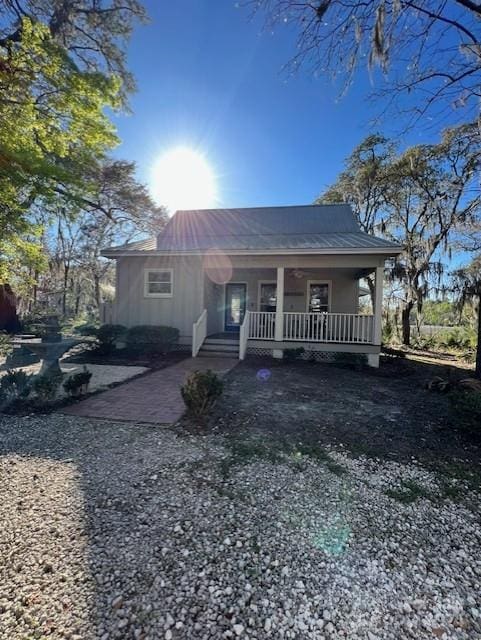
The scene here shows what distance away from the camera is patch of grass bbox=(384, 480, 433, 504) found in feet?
9.64

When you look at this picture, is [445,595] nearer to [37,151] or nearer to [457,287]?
[37,151]

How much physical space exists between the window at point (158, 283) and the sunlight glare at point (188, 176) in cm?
491

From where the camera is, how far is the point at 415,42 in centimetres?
504

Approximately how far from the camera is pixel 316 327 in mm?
10414

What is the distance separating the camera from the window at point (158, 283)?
1127 cm

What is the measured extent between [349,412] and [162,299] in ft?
26.3

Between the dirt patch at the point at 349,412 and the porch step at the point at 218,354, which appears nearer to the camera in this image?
the dirt patch at the point at 349,412

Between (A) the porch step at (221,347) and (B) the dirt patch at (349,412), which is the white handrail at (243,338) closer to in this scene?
(A) the porch step at (221,347)

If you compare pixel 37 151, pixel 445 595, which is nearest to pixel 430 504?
pixel 445 595

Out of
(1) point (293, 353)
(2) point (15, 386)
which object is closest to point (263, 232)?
(1) point (293, 353)

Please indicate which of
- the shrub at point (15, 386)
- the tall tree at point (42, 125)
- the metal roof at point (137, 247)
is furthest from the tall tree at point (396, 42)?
the metal roof at point (137, 247)

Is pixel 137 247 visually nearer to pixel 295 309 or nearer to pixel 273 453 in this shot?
pixel 295 309

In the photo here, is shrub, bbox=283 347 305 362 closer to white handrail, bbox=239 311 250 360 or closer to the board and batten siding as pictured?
white handrail, bbox=239 311 250 360

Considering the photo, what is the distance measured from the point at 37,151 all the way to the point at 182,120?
601 centimetres
